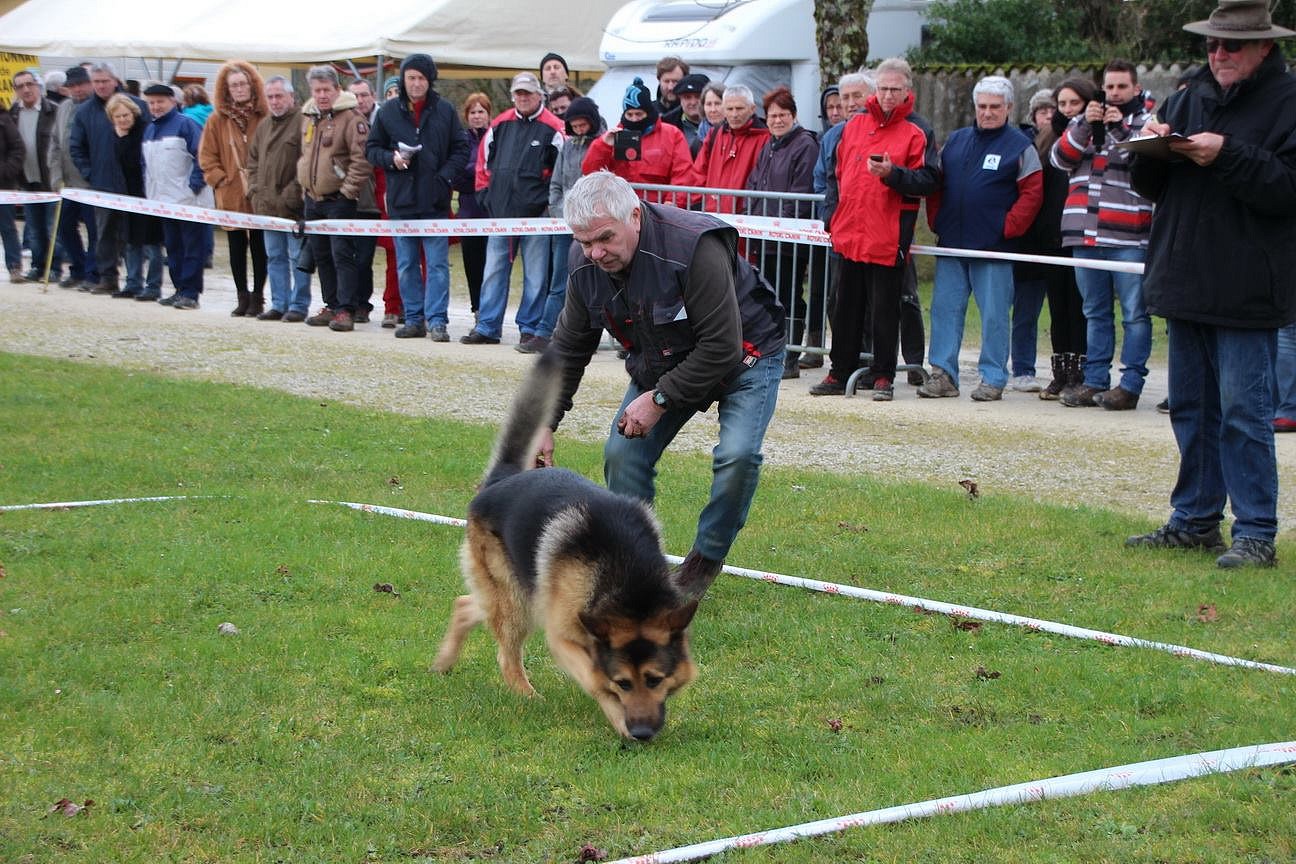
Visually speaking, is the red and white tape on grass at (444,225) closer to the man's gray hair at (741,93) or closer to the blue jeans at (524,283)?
the blue jeans at (524,283)

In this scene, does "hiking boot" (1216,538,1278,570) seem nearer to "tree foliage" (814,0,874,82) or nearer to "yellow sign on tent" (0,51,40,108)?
"tree foliage" (814,0,874,82)

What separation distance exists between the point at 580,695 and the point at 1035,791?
1.75 meters

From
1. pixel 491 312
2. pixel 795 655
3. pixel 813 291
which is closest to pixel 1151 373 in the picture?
pixel 813 291

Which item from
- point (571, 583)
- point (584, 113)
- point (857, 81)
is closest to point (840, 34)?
point (584, 113)

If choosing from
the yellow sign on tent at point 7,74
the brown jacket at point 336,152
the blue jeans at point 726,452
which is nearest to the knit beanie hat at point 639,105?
the brown jacket at point 336,152

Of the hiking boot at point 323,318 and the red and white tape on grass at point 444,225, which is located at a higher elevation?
the red and white tape on grass at point 444,225

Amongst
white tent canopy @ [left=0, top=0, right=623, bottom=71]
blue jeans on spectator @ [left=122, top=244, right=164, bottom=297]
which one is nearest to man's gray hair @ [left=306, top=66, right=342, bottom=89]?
blue jeans on spectator @ [left=122, top=244, right=164, bottom=297]

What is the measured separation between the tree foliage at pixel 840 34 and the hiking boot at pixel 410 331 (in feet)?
18.5

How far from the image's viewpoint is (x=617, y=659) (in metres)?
4.58

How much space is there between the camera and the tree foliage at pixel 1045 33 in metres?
21.4

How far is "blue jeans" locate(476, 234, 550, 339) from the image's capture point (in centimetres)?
1376

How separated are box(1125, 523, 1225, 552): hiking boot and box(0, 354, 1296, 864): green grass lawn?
0.11m

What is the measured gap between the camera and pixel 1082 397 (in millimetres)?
11375

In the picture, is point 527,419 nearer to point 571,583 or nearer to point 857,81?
point 571,583
